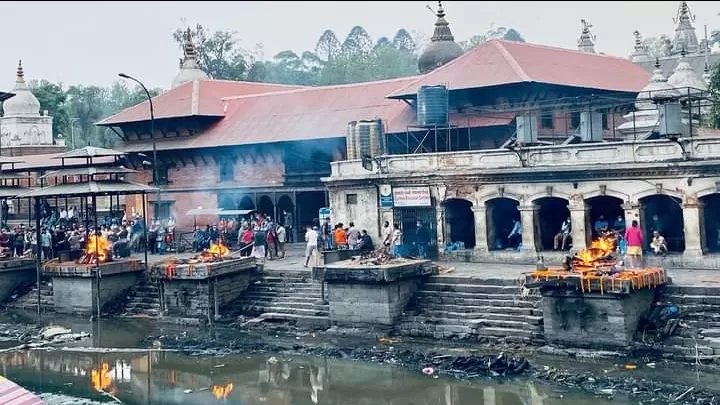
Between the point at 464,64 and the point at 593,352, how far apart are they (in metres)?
15.0

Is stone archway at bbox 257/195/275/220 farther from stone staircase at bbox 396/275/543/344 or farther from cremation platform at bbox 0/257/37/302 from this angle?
stone staircase at bbox 396/275/543/344

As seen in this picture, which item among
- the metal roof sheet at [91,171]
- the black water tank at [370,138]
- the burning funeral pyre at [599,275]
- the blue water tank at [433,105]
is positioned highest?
the blue water tank at [433,105]

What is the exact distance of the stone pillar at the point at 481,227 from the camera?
23.2m

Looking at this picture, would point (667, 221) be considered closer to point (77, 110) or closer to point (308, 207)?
point (308, 207)

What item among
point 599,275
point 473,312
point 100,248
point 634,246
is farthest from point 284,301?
point 634,246

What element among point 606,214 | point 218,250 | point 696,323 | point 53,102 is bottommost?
point 696,323

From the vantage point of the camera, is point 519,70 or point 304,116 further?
point 304,116

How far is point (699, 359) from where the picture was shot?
14.8 m

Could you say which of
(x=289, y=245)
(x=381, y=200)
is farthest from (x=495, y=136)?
(x=289, y=245)

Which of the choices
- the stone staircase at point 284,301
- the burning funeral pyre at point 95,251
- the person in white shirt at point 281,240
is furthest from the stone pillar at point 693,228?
the burning funeral pyre at point 95,251

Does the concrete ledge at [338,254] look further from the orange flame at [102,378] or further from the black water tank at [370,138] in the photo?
the orange flame at [102,378]

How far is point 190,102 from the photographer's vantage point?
35.7 metres

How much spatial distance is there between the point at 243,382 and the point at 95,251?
9.60 m

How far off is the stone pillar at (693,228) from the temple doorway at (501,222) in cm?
483
